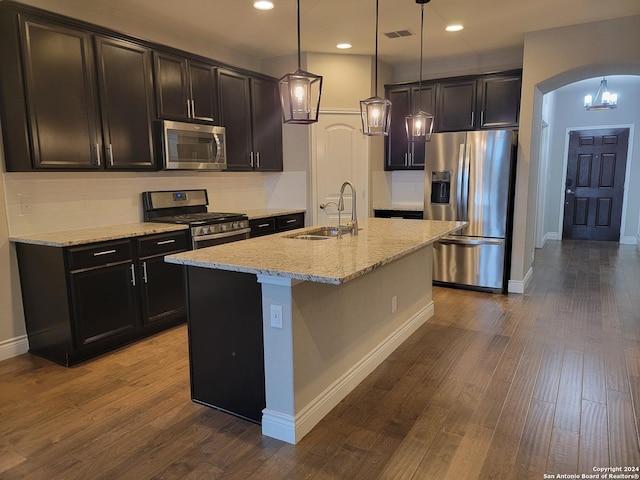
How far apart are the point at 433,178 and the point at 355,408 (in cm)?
330

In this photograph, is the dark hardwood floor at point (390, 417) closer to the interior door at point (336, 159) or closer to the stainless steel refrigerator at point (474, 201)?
the stainless steel refrigerator at point (474, 201)

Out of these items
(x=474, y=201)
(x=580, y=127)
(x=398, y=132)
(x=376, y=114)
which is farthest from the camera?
(x=580, y=127)

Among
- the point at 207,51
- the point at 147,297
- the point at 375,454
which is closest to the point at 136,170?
the point at 147,297

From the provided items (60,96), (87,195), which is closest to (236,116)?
(87,195)

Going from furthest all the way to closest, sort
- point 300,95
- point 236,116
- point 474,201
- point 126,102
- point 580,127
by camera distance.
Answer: point 580,127 → point 474,201 → point 236,116 → point 126,102 → point 300,95

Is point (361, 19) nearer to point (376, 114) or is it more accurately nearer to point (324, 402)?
point (376, 114)

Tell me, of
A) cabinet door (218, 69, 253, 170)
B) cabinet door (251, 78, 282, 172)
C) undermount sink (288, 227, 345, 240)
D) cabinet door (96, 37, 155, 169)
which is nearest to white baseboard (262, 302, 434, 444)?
undermount sink (288, 227, 345, 240)

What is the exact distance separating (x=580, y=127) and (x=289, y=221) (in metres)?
6.27

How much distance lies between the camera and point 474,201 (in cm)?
486

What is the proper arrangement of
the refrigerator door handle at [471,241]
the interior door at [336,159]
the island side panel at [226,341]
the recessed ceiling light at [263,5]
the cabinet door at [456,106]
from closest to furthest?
1. the island side panel at [226,341]
2. the recessed ceiling light at [263,5]
3. the refrigerator door handle at [471,241]
4. the cabinet door at [456,106]
5. the interior door at [336,159]

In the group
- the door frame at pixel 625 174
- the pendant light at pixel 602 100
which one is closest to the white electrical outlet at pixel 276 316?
the pendant light at pixel 602 100

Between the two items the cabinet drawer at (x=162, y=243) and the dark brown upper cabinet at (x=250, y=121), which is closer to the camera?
the cabinet drawer at (x=162, y=243)

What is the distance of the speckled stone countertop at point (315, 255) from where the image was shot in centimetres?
195

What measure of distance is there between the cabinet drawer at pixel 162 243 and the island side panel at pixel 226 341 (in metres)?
1.21
